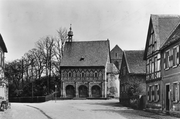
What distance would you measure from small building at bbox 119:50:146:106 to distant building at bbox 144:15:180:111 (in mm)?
9107

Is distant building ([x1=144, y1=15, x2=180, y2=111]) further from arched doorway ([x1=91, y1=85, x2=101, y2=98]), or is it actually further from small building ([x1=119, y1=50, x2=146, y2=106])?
arched doorway ([x1=91, y1=85, x2=101, y2=98])

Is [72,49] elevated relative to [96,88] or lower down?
elevated

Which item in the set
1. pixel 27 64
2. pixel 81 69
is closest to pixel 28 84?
pixel 27 64

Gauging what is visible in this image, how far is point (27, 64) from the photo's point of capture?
2896 inches

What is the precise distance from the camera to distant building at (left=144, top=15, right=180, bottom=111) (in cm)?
2638

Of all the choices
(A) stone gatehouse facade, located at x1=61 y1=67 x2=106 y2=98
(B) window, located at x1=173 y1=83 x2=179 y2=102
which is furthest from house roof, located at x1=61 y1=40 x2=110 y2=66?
(B) window, located at x1=173 y1=83 x2=179 y2=102

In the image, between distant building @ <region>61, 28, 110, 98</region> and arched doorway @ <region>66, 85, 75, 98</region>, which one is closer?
distant building @ <region>61, 28, 110, 98</region>

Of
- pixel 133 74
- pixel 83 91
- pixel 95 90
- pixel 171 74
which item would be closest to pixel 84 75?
pixel 83 91

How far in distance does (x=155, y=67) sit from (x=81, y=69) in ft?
139

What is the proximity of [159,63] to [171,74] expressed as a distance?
11.7 ft

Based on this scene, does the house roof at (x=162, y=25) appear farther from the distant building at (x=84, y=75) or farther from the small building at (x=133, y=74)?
the distant building at (x=84, y=75)

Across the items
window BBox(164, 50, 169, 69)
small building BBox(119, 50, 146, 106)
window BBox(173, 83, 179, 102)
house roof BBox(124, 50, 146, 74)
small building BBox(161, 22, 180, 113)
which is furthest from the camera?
house roof BBox(124, 50, 146, 74)

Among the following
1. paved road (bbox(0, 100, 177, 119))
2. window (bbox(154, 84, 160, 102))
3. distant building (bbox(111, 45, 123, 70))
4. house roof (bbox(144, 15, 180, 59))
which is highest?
distant building (bbox(111, 45, 123, 70))

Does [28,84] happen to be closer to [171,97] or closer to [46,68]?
[46,68]
